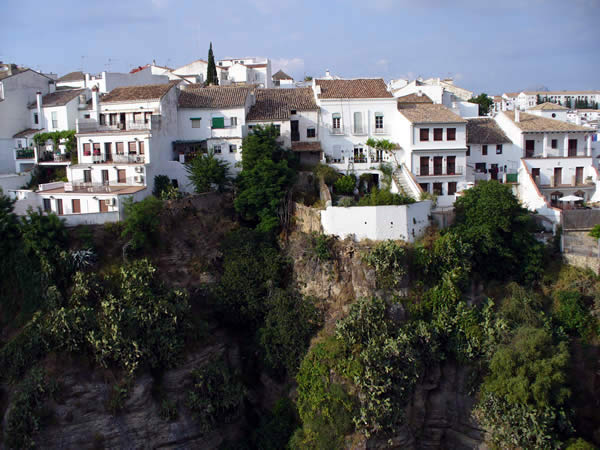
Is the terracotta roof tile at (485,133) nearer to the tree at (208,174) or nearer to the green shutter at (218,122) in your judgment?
the green shutter at (218,122)

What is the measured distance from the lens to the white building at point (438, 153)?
1415 inches

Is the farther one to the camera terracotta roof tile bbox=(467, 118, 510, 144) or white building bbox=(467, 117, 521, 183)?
terracotta roof tile bbox=(467, 118, 510, 144)

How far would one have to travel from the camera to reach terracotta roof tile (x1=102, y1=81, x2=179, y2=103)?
35925mm

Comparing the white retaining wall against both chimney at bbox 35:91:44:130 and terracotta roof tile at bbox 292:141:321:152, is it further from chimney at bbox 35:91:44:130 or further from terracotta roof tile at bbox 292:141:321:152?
chimney at bbox 35:91:44:130

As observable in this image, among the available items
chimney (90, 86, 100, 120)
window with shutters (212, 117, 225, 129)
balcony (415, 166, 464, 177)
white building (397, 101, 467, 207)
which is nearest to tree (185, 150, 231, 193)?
window with shutters (212, 117, 225, 129)

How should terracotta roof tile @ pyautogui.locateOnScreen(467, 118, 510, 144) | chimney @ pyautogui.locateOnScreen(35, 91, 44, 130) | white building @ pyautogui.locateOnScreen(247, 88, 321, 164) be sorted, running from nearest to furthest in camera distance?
white building @ pyautogui.locateOnScreen(247, 88, 321, 164) → terracotta roof tile @ pyautogui.locateOnScreen(467, 118, 510, 144) → chimney @ pyautogui.locateOnScreen(35, 91, 44, 130)

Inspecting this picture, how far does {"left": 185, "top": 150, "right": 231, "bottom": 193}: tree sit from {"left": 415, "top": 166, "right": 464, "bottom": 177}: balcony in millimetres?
12138

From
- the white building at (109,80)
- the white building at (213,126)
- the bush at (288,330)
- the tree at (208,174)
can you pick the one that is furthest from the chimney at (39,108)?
the bush at (288,330)

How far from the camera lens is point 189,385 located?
27.5 meters

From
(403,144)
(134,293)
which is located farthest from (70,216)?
(403,144)

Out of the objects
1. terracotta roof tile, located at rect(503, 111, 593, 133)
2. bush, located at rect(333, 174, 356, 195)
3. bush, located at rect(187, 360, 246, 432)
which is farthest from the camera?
terracotta roof tile, located at rect(503, 111, 593, 133)

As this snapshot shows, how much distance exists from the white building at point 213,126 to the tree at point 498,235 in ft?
48.0

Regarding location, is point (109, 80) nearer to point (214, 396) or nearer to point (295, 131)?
point (295, 131)

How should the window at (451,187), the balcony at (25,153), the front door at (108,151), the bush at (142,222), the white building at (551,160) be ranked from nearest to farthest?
1. the bush at (142,222)
2. the front door at (108,151)
3. the window at (451,187)
4. the white building at (551,160)
5. the balcony at (25,153)
